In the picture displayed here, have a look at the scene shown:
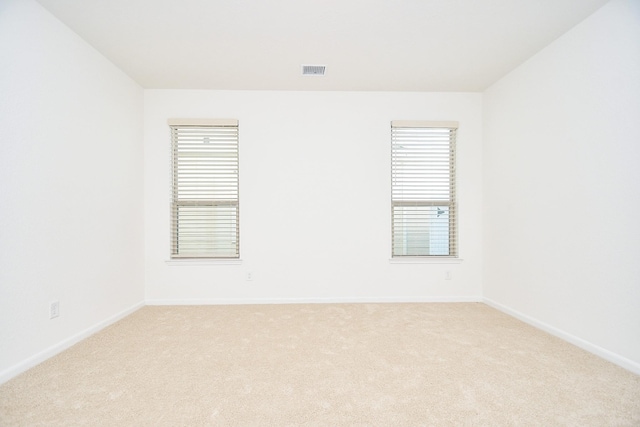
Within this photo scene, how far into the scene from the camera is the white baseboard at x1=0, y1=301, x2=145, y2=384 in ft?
6.26

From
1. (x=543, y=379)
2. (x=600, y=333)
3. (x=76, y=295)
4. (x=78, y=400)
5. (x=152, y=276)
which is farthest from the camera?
(x=152, y=276)

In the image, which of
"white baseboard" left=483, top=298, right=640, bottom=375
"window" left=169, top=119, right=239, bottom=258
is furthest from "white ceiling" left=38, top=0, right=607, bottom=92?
"white baseboard" left=483, top=298, right=640, bottom=375

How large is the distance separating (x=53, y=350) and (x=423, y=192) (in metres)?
3.95

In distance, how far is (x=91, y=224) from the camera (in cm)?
268

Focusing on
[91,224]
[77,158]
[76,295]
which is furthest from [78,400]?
[77,158]

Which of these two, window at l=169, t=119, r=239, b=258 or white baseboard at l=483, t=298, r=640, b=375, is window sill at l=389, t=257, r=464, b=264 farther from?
window at l=169, t=119, r=239, b=258

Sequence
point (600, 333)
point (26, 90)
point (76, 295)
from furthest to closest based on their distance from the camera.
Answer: point (76, 295) → point (600, 333) → point (26, 90)

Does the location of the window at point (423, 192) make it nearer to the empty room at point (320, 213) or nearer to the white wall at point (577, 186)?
the empty room at point (320, 213)

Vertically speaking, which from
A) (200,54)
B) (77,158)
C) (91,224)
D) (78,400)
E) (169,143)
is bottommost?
(78,400)

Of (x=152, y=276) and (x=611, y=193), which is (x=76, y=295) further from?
(x=611, y=193)

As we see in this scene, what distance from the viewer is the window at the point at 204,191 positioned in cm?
360

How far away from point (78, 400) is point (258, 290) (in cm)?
202

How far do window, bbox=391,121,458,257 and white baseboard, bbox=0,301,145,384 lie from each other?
320 centimetres

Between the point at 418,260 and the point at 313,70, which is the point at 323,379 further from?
the point at 313,70
